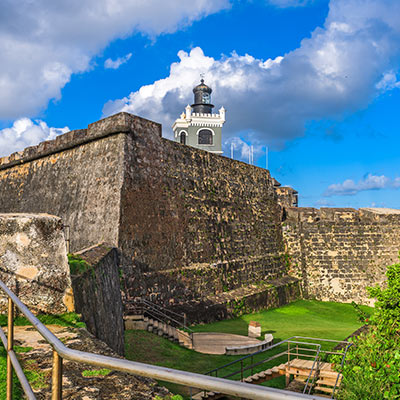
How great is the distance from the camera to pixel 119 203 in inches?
440

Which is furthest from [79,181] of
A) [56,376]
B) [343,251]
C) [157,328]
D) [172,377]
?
[343,251]

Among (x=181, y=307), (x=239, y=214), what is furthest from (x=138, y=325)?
(x=239, y=214)

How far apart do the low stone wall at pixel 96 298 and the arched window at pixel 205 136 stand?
1591 inches

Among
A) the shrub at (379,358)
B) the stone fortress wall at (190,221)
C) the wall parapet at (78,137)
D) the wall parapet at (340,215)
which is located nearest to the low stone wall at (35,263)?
the shrub at (379,358)

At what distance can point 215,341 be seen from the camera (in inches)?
451

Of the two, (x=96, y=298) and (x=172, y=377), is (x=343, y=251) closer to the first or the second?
(x=96, y=298)

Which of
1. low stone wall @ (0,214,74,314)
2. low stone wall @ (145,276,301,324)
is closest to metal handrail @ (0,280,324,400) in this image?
low stone wall @ (0,214,74,314)

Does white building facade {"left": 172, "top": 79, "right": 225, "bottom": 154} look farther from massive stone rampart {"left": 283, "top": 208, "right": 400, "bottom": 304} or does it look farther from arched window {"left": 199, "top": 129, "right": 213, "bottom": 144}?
massive stone rampart {"left": 283, "top": 208, "right": 400, "bottom": 304}

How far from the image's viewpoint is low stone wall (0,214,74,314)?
12.9 ft

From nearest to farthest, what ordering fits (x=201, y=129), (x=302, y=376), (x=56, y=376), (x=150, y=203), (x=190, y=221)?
(x=56, y=376) < (x=302, y=376) < (x=150, y=203) < (x=190, y=221) < (x=201, y=129)

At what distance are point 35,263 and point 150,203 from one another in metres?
8.25

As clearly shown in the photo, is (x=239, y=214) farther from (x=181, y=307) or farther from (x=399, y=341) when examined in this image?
(x=399, y=341)

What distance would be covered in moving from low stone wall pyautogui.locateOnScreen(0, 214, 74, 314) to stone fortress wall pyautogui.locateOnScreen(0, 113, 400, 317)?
678 centimetres

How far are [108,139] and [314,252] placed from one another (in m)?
13.3
